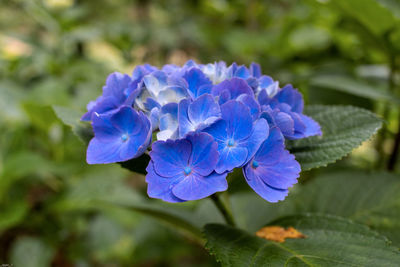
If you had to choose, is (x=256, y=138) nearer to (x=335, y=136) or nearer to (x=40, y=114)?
(x=335, y=136)

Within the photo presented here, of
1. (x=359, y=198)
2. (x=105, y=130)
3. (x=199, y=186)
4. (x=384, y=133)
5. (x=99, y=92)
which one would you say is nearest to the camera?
(x=199, y=186)

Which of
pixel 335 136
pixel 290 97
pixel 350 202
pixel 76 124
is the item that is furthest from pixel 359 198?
pixel 76 124

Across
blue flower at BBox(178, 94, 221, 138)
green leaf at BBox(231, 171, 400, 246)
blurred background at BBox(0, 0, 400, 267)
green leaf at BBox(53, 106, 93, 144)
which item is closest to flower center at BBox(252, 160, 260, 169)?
blue flower at BBox(178, 94, 221, 138)

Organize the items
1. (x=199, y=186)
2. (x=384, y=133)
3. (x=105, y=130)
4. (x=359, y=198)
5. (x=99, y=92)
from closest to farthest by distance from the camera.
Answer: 1. (x=199, y=186)
2. (x=105, y=130)
3. (x=359, y=198)
4. (x=384, y=133)
5. (x=99, y=92)

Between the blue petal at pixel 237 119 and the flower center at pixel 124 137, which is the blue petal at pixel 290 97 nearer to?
the blue petal at pixel 237 119

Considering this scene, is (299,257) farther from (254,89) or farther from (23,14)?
(23,14)
